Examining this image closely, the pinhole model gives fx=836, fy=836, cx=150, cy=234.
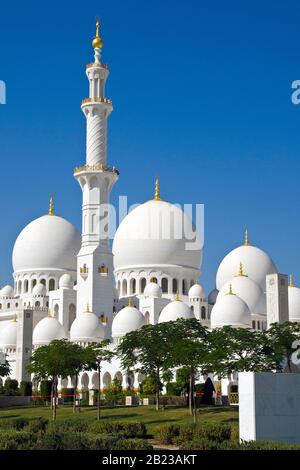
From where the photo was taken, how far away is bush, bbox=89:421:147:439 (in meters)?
29.2

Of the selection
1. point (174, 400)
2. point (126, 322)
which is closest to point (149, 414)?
point (174, 400)

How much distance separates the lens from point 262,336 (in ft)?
144

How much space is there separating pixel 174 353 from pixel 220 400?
7.85m

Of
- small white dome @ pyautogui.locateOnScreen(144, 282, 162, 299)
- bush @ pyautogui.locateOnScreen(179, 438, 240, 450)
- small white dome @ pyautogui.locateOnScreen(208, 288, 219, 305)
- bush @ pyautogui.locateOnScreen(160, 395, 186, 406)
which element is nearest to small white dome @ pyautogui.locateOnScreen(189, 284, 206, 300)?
small white dome @ pyautogui.locateOnScreen(144, 282, 162, 299)

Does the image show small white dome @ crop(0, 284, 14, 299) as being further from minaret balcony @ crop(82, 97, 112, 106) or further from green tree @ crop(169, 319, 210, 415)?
green tree @ crop(169, 319, 210, 415)

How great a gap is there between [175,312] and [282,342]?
18732 millimetres

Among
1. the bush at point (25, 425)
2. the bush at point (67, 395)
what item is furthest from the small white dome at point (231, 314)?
the bush at point (25, 425)

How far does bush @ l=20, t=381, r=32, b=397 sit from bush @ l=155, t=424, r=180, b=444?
2814 centimetres

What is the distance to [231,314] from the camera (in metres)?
59.0

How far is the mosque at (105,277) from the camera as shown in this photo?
6206cm

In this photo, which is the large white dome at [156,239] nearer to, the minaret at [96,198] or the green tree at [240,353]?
the minaret at [96,198]

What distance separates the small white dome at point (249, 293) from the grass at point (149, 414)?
722 inches

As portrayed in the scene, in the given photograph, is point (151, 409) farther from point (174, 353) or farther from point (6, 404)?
point (6, 404)
